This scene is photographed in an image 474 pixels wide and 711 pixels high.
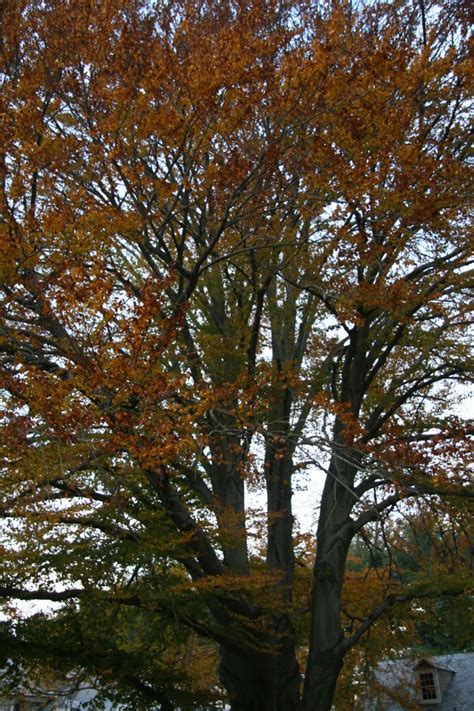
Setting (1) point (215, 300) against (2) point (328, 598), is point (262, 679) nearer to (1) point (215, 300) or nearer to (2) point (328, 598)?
(2) point (328, 598)

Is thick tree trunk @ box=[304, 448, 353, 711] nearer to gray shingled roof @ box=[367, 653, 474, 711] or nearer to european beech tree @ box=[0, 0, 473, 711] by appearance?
european beech tree @ box=[0, 0, 473, 711]

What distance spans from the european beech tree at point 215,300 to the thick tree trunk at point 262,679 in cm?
3

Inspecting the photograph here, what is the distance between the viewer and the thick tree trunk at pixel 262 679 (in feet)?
34.0

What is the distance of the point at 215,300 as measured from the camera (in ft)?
39.5

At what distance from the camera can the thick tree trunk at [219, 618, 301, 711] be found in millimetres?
10375

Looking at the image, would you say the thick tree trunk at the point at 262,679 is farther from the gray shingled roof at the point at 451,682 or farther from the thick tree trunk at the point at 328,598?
the gray shingled roof at the point at 451,682

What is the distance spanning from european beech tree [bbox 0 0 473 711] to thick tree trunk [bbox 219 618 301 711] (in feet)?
0.10

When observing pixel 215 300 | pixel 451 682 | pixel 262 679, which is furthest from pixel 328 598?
pixel 451 682

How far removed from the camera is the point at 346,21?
10031 mm

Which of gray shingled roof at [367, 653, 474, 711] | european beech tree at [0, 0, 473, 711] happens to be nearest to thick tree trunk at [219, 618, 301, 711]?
european beech tree at [0, 0, 473, 711]

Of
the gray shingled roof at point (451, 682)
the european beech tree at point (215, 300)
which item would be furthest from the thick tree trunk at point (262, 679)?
the gray shingled roof at point (451, 682)

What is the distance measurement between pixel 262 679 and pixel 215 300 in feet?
18.3

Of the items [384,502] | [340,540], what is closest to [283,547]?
[340,540]

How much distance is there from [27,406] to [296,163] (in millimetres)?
4074
